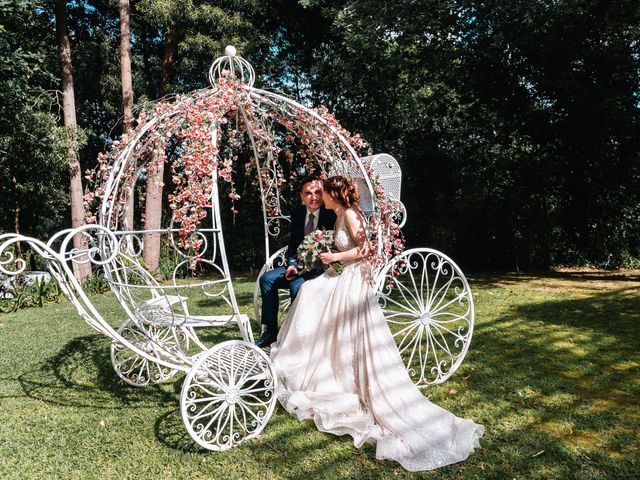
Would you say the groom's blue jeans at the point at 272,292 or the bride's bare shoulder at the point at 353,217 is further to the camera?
the groom's blue jeans at the point at 272,292

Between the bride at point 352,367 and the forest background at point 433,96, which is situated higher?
the forest background at point 433,96

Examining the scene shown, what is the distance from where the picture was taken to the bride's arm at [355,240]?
3.69m

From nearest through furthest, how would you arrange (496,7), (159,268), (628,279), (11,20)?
(496,7), (11,20), (628,279), (159,268)

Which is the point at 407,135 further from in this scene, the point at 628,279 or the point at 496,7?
the point at 628,279

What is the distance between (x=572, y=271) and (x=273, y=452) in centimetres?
1178

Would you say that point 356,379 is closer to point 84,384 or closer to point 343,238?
point 343,238

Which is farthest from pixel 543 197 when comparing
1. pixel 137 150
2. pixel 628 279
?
pixel 137 150

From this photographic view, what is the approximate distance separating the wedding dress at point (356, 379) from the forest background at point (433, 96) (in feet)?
23.3

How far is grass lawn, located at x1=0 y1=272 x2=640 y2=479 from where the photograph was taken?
2.76 meters

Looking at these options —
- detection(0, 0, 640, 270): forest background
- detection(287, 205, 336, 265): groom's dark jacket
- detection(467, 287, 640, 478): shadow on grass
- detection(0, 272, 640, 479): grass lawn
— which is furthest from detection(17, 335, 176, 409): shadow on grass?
detection(0, 0, 640, 270): forest background

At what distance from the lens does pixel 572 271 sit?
1250cm

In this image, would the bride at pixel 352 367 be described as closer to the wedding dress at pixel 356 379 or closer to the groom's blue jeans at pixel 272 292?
the wedding dress at pixel 356 379

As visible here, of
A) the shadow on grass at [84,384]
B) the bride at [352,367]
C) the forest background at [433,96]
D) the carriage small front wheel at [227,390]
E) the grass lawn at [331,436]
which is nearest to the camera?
the grass lawn at [331,436]

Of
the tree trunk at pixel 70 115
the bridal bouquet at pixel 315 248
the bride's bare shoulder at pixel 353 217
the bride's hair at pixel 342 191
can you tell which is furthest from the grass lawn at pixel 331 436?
the tree trunk at pixel 70 115
